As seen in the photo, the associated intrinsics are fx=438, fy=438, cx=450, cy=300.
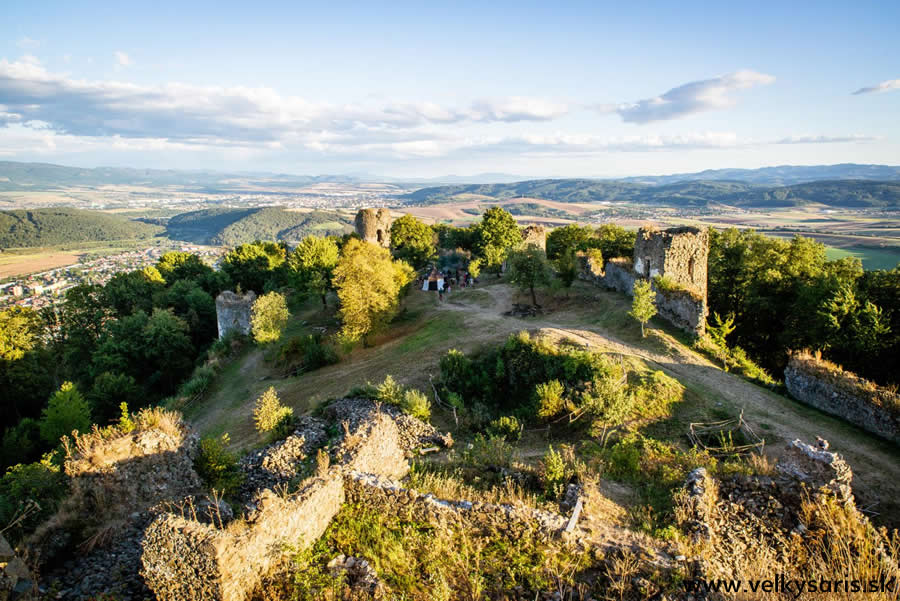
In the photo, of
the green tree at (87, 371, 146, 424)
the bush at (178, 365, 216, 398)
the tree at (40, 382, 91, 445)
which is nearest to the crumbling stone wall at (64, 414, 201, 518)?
the tree at (40, 382, 91, 445)

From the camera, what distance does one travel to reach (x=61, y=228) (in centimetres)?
15588

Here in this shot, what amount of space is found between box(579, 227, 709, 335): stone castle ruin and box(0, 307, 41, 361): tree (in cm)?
4011

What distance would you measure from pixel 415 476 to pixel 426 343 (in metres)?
13.1

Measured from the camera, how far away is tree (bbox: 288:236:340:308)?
34.1m

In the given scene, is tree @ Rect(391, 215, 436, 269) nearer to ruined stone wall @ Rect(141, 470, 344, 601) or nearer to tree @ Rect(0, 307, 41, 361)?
tree @ Rect(0, 307, 41, 361)

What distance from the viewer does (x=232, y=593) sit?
227 inches

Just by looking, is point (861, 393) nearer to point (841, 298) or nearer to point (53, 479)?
point (841, 298)

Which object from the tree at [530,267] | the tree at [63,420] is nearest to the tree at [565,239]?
the tree at [530,267]

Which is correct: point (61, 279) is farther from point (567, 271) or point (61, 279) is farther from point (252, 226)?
point (567, 271)

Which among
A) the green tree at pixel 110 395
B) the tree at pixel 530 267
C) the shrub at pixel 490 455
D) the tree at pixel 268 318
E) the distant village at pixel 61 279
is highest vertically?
the tree at pixel 530 267

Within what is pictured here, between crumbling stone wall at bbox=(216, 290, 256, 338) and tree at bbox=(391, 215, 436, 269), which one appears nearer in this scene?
crumbling stone wall at bbox=(216, 290, 256, 338)

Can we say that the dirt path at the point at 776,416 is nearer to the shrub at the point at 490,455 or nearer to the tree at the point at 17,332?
the shrub at the point at 490,455

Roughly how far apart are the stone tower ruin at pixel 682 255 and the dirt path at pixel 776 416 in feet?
19.9

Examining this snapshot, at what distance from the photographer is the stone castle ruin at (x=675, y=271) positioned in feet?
66.8
